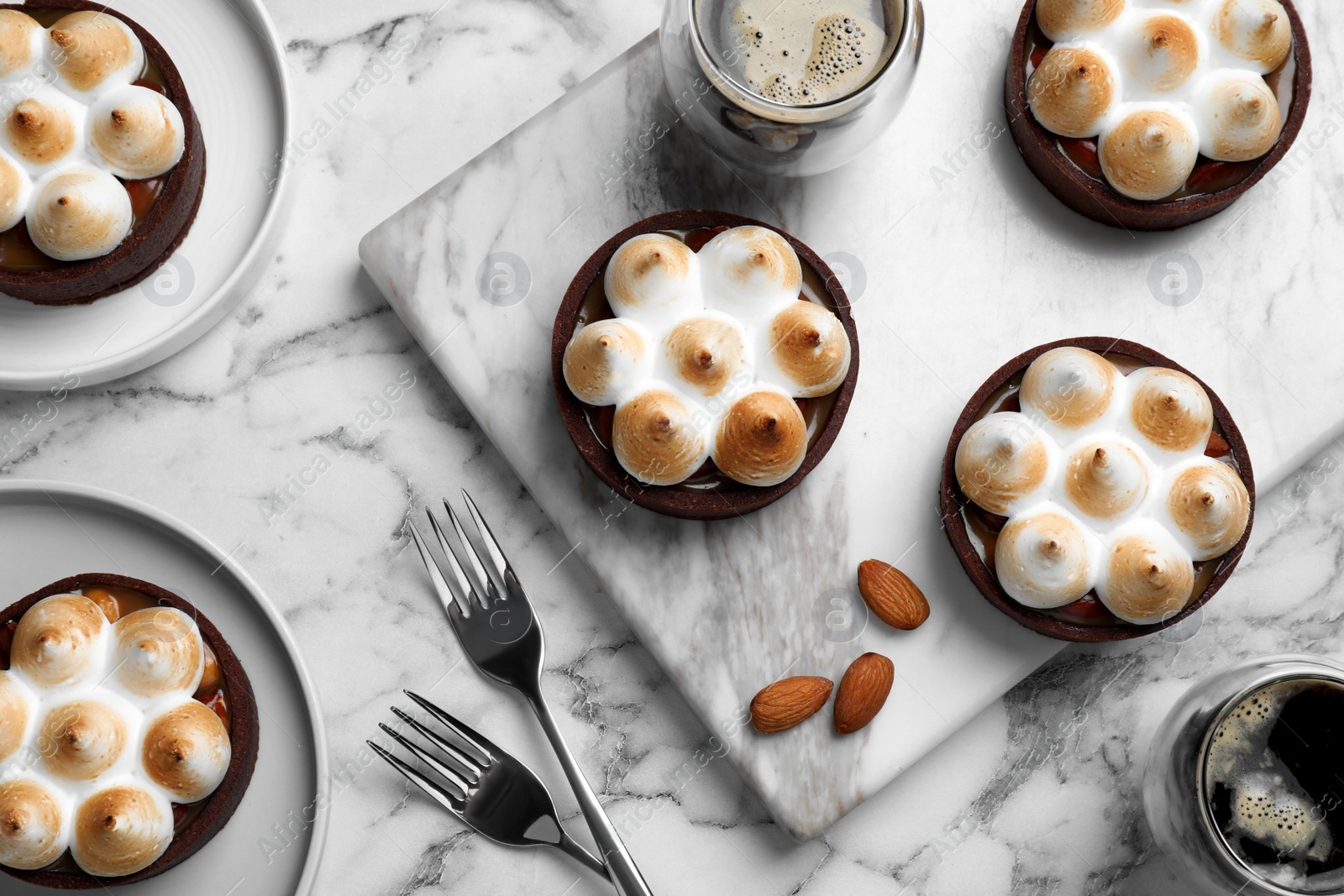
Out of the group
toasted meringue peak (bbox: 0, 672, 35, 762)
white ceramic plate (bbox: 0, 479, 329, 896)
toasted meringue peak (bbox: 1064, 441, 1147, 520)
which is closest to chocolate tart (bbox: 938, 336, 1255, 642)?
toasted meringue peak (bbox: 1064, 441, 1147, 520)

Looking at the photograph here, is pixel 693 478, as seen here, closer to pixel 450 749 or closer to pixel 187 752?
pixel 450 749

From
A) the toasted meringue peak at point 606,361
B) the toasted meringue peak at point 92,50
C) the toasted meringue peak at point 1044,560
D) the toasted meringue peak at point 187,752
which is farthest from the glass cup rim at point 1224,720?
the toasted meringue peak at point 92,50

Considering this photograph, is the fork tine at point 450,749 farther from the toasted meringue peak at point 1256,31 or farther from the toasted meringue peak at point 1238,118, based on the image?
the toasted meringue peak at point 1256,31

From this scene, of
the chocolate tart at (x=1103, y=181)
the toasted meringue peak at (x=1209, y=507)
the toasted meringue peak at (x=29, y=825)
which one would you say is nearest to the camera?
the toasted meringue peak at (x=29, y=825)

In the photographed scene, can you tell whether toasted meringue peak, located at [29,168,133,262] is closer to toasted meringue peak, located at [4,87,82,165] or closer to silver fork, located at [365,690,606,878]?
toasted meringue peak, located at [4,87,82,165]

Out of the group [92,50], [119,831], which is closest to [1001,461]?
[119,831]

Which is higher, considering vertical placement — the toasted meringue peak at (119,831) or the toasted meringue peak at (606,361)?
the toasted meringue peak at (606,361)
